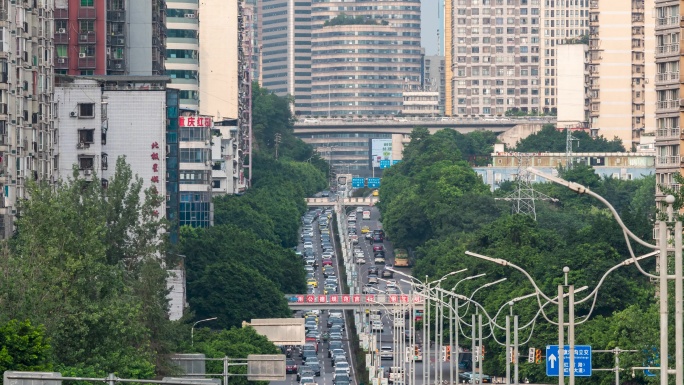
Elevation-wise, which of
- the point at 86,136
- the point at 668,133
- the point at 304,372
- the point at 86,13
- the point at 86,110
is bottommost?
the point at 304,372

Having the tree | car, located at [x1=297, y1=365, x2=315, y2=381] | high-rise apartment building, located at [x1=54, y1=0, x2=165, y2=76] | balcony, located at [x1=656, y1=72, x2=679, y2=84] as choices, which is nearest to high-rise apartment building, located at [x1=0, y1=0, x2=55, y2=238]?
high-rise apartment building, located at [x1=54, y1=0, x2=165, y2=76]

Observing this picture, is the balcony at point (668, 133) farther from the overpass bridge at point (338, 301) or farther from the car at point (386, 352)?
the car at point (386, 352)

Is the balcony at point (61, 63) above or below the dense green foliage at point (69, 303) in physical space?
above

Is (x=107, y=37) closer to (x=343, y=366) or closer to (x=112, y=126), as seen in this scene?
(x=112, y=126)

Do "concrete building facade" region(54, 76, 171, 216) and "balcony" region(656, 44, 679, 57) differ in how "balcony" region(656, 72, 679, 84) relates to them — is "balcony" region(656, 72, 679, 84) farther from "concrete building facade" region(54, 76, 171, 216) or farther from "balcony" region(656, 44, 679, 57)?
"concrete building facade" region(54, 76, 171, 216)

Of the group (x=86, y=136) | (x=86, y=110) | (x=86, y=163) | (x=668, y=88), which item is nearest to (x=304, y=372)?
(x=86, y=163)

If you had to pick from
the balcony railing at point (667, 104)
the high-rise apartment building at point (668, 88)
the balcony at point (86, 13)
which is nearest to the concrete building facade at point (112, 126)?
the balcony at point (86, 13)
